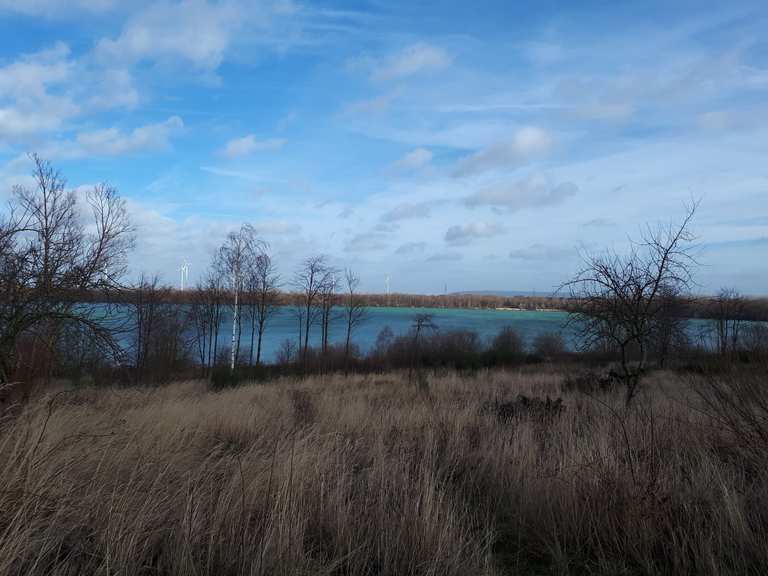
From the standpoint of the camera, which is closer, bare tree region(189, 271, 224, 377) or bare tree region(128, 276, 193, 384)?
bare tree region(128, 276, 193, 384)

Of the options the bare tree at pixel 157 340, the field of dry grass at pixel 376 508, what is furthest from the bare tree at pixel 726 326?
the bare tree at pixel 157 340

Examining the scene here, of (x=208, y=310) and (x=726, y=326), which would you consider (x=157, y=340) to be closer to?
(x=208, y=310)

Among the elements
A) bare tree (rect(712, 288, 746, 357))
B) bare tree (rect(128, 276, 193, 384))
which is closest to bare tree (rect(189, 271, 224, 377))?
bare tree (rect(128, 276, 193, 384))

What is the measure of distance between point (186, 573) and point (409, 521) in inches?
50.9

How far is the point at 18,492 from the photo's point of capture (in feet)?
9.42

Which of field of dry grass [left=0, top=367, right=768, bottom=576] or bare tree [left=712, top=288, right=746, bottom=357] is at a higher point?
bare tree [left=712, top=288, right=746, bottom=357]

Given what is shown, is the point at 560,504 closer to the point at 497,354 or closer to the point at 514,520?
the point at 514,520

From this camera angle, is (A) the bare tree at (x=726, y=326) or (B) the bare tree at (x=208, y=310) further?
(B) the bare tree at (x=208, y=310)

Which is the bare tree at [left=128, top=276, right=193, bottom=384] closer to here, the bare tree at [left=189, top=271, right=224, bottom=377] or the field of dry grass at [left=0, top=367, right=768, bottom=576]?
the bare tree at [left=189, top=271, right=224, bottom=377]

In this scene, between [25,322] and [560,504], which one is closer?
[560,504]

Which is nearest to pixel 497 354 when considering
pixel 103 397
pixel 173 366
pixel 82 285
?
pixel 173 366

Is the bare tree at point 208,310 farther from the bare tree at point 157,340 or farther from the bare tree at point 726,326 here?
the bare tree at point 726,326

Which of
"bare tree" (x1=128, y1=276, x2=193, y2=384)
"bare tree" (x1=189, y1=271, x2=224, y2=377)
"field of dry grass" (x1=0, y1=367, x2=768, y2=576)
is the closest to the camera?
"field of dry grass" (x1=0, y1=367, x2=768, y2=576)

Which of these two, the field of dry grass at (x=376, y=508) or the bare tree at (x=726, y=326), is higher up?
the bare tree at (x=726, y=326)
